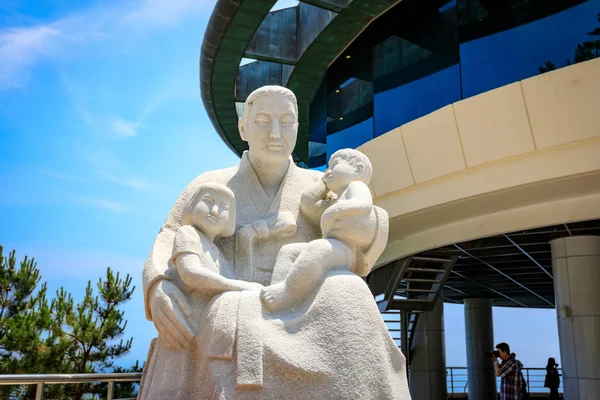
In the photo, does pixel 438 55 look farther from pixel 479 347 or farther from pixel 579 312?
pixel 479 347

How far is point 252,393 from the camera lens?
2.84 metres

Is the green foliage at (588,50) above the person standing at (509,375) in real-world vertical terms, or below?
above

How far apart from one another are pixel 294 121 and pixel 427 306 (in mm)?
12361

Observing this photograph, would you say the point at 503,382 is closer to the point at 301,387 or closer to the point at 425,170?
the point at 425,170

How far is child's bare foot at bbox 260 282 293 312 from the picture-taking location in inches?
120

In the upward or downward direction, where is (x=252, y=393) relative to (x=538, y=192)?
downward

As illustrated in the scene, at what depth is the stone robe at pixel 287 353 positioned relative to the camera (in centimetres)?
287

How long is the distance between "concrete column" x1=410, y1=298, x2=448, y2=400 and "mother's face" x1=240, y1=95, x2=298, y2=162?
13.1 m

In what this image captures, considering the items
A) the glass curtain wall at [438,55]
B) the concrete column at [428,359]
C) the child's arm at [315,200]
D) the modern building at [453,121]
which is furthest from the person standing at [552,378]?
the child's arm at [315,200]

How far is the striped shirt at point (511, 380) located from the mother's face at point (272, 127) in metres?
7.91

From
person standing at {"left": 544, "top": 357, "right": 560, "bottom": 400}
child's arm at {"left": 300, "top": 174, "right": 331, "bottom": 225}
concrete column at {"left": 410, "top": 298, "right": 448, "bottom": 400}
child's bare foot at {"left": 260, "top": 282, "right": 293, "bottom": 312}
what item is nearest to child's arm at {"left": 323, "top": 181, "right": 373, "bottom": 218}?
child's arm at {"left": 300, "top": 174, "right": 331, "bottom": 225}

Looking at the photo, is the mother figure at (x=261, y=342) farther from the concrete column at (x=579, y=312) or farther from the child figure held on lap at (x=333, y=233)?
the concrete column at (x=579, y=312)

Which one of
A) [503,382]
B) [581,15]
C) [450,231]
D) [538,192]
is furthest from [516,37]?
[503,382]

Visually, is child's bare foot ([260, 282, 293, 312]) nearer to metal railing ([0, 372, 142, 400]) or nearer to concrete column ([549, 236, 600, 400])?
metal railing ([0, 372, 142, 400])
